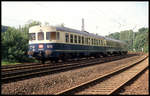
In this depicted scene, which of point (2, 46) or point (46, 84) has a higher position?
point (2, 46)

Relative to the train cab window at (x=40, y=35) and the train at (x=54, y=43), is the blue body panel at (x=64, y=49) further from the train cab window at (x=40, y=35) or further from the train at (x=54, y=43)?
the train cab window at (x=40, y=35)

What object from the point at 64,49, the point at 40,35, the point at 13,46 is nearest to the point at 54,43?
the point at 64,49

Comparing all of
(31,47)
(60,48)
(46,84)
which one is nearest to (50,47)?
(60,48)

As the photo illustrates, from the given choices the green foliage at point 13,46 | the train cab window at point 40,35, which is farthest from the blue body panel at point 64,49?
the green foliage at point 13,46

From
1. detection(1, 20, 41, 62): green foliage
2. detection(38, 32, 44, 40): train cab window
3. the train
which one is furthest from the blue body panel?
detection(1, 20, 41, 62): green foliage

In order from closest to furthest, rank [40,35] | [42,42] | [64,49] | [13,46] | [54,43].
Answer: [54,43] → [42,42] → [64,49] → [40,35] → [13,46]

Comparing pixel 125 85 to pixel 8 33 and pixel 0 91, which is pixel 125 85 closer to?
pixel 0 91

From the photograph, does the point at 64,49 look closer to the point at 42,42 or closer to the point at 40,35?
the point at 42,42

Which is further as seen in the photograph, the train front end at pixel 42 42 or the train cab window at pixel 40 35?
the train cab window at pixel 40 35

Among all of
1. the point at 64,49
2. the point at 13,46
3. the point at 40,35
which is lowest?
the point at 64,49

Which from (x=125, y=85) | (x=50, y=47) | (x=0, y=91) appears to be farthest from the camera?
(x=50, y=47)

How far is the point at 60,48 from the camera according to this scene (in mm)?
16031

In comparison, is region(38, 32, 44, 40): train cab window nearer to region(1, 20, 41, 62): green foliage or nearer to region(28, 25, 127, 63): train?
region(28, 25, 127, 63): train

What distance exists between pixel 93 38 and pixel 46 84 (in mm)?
15720
